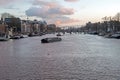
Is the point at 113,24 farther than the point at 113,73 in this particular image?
Yes

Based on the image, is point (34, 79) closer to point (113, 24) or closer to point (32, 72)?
point (32, 72)

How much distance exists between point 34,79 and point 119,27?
547 feet

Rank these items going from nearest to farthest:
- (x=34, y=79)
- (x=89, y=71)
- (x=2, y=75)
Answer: (x=34, y=79), (x=2, y=75), (x=89, y=71)

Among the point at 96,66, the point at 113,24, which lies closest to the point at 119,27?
the point at 113,24

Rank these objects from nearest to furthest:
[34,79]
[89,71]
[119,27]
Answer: [34,79] → [89,71] → [119,27]

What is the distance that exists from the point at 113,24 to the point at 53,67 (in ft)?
537

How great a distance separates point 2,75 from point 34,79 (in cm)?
386

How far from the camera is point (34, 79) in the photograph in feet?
95.9

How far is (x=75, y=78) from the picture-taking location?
96.6ft

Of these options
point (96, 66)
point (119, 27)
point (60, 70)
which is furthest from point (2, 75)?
point (119, 27)

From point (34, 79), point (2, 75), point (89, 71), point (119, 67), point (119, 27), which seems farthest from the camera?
point (119, 27)

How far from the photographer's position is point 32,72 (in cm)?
3303

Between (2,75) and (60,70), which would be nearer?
(2,75)

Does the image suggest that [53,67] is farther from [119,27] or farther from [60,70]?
[119,27]
